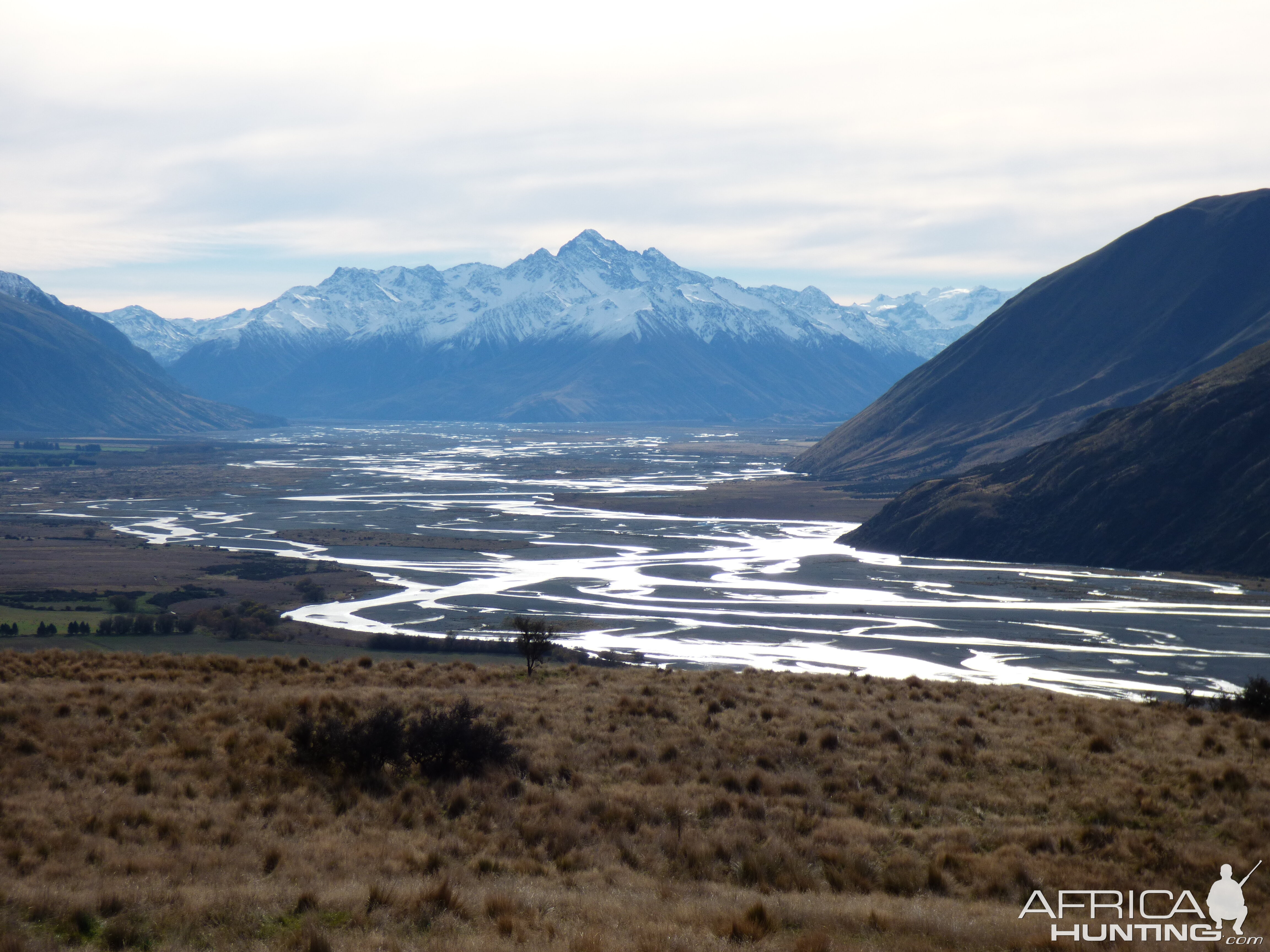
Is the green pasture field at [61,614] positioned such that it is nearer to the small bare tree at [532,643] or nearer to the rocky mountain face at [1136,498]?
the small bare tree at [532,643]

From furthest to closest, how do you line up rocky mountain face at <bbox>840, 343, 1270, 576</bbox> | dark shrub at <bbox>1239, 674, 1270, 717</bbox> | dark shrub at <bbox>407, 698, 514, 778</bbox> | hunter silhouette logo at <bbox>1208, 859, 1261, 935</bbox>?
rocky mountain face at <bbox>840, 343, 1270, 576</bbox>, dark shrub at <bbox>1239, 674, 1270, 717</bbox>, dark shrub at <bbox>407, 698, 514, 778</bbox>, hunter silhouette logo at <bbox>1208, 859, 1261, 935</bbox>

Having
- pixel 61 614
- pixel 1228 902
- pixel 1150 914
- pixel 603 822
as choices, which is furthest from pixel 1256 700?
pixel 61 614

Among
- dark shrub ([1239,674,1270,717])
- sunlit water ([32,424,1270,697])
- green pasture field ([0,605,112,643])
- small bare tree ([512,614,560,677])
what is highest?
dark shrub ([1239,674,1270,717])

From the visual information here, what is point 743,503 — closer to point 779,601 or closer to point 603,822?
point 779,601

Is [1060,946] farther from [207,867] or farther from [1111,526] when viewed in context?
[1111,526]

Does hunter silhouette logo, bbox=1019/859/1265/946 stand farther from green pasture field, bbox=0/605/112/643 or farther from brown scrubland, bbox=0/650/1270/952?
green pasture field, bbox=0/605/112/643

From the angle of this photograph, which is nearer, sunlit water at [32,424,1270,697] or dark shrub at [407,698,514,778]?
dark shrub at [407,698,514,778]

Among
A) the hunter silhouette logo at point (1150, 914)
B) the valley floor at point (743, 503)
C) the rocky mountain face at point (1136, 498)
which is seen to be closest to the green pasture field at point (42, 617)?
the hunter silhouette logo at point (1150, 914)

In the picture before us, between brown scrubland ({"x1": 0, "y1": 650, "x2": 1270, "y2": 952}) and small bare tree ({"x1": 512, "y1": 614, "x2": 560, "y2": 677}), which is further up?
brown scrubland ({"x1": 0, "y1": 650, "x2": 1270, "y2": 952})

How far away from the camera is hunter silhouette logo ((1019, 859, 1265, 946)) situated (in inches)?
416

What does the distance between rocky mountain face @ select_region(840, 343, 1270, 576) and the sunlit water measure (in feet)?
19.5

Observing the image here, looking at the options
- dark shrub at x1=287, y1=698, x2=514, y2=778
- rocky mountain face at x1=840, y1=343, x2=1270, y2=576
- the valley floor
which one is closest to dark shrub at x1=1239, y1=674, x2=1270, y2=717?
dark shrub at x1=287, y1=698, x2=514, y2=778

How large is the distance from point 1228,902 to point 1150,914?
0.84 m

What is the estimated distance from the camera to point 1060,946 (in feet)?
33.2
